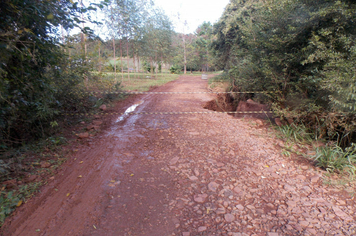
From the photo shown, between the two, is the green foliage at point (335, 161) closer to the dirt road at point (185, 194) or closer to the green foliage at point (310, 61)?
the dirt road at point (185, 194)

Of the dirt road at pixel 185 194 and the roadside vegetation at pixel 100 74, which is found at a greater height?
the roadside vegetation at pixel 100 74

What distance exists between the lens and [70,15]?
3893 millimetres

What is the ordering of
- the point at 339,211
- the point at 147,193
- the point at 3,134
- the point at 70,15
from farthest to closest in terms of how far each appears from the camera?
the point at 3,134 < the point at 70,15 < the point at 147,193 < the point at 339,211

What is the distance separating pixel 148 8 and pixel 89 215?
18006 millimetres

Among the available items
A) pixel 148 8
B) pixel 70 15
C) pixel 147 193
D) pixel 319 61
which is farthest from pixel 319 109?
pixel 148 8

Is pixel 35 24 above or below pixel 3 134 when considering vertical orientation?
above

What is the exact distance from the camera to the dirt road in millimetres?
2529

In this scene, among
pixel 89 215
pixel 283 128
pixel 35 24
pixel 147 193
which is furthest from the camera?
pixel 283 128

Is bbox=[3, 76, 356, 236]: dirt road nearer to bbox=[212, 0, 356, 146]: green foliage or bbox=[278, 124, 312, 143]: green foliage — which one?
bbox=[278, 124, 312, 143]: green foliage

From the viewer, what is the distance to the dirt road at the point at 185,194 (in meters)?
2.53

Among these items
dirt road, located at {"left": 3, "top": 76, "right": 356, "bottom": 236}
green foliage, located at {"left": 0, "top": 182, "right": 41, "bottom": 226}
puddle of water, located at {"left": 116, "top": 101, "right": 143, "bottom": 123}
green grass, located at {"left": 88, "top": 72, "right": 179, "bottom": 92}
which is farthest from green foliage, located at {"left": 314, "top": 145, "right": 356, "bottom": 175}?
green grass, located at {"left": 88, "top": 72, "right": 179, "bottom": 92}

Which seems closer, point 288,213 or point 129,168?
point 288,213

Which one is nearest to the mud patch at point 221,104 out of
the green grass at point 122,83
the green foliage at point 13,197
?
the green grass at point 122,83

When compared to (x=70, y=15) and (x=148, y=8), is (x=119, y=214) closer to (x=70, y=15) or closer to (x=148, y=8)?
(x=70, y=15)
